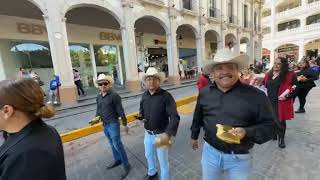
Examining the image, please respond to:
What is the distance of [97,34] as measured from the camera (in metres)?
13.5

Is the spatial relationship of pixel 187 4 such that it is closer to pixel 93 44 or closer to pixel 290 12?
pixel 93 44

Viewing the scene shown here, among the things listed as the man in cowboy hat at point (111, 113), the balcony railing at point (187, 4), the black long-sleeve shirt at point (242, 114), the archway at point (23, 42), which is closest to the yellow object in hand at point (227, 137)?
A: the black long-sleeve shirt at point (242, 114)

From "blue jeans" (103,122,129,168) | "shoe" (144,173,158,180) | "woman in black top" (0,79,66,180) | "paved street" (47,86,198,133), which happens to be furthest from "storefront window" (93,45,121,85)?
"woman in black top" (0,79,66,180)

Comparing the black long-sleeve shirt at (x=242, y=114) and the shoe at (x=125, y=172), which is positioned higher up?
the black long-sleeve shirt at (x=242, y=114)

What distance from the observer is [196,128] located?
8.04 ft

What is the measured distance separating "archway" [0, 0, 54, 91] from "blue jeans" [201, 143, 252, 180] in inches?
410

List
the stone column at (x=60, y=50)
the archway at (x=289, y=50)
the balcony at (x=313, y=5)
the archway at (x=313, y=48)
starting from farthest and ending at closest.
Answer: the archway at (x=289, y=50)
the archway at (x=313, y=48)
the balcony at (x=313, y=5)
the stone column at (x=60, y=50)

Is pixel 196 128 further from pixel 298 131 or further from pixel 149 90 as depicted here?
pixel 298 131

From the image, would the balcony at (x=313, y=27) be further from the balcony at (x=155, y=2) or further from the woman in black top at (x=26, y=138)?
the woman in black top at (x=26, y=138)

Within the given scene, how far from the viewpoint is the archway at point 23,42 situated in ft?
32.3

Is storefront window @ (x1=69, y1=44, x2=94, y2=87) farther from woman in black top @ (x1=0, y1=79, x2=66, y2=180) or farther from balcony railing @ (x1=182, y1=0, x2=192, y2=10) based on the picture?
woman in black top @ (x1=0, y1=79, x2=66, y2=180)

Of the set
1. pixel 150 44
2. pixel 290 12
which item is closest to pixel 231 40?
pixel 150 44

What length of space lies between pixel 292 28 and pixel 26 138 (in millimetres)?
39565

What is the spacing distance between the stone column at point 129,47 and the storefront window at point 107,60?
3.21 meters
